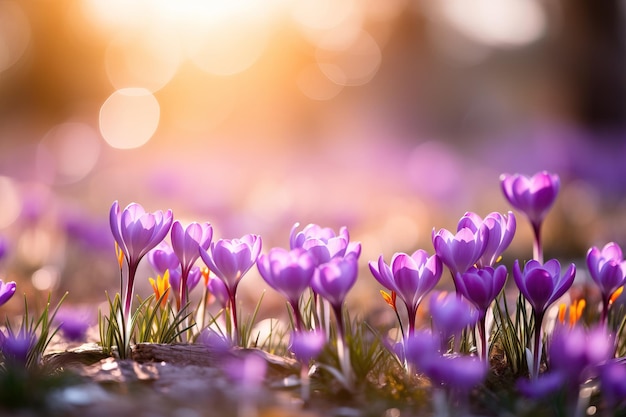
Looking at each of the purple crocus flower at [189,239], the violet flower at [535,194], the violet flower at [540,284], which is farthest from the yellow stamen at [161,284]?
the violet flower at [535,194]

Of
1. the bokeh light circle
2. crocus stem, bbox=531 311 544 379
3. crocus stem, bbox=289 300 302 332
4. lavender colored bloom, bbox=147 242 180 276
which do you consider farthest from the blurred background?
crocus stem, bbox=531 311 544 379

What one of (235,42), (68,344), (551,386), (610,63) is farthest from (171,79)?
(551,386)

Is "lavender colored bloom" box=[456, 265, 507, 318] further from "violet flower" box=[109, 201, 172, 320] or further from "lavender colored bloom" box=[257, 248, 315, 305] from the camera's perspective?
"violet flower" box=[109, 201, 172, 320]

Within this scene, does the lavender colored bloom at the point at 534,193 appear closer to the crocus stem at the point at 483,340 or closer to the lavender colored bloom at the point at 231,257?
the crocus stem at the point at 483,340

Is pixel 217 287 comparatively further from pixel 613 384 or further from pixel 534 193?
pixel 613 384

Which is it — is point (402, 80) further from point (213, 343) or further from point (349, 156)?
point (213, 343)

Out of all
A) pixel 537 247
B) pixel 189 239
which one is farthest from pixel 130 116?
pixel 537 247

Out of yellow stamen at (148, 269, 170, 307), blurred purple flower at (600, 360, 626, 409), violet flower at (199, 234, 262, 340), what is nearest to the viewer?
blurred purple flower at (600, 360, 626, 409)
